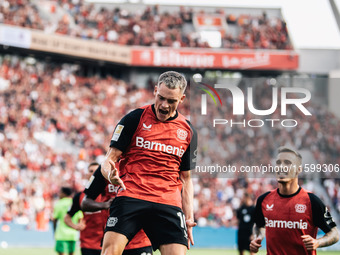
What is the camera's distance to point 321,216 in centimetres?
669

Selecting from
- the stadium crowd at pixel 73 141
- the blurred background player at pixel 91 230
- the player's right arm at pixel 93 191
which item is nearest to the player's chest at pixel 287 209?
the player's right arm at pixel 93 191

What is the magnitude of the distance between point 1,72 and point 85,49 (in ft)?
20.3

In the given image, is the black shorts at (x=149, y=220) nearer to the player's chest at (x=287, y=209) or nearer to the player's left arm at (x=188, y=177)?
Answer: the player's left arm at (x=188, y=177)

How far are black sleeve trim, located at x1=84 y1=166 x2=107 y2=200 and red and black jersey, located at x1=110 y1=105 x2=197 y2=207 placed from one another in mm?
1263

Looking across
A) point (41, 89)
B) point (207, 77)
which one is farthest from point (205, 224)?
point (207, 77)

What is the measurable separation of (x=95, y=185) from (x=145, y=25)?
1223 inches

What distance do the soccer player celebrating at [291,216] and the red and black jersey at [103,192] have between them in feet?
4.42

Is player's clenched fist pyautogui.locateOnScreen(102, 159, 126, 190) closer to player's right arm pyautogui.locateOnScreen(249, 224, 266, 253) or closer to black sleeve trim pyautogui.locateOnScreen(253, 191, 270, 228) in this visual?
player's right arm pyautogui.locateOnScreen(249, 224, 266, 253)

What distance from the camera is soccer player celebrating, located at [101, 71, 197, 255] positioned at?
5.39 m

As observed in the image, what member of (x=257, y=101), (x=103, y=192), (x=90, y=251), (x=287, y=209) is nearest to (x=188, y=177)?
(x=287, y=209)

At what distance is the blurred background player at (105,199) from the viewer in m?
6.57

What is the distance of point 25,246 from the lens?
2061cm

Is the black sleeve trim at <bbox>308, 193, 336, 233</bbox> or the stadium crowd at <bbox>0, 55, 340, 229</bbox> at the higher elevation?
the stadium crowd at <bbox>0, 55, 340, 229</bbox>

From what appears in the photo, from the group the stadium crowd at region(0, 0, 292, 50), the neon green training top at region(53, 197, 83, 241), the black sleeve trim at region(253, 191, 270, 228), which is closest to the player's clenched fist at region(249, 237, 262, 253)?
the black sleeve trim at region(253, 191, 270, 228)
